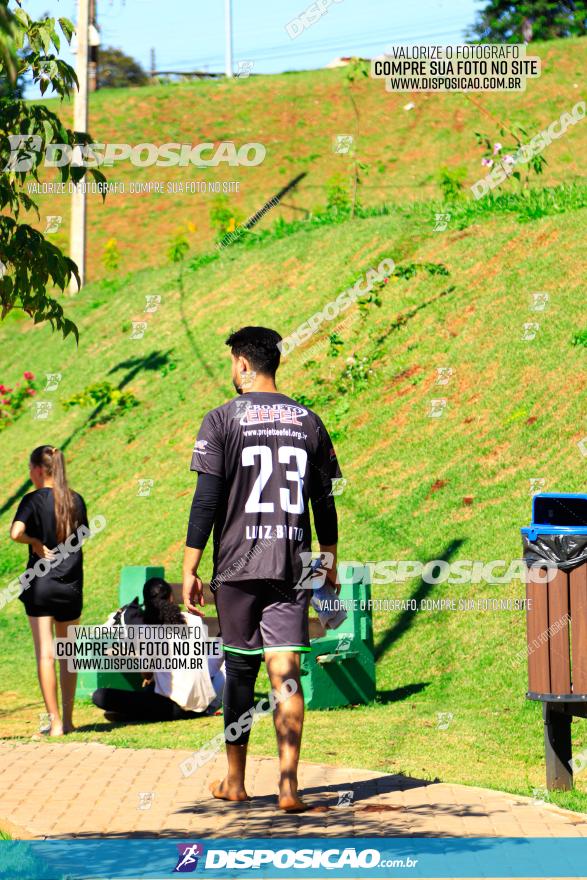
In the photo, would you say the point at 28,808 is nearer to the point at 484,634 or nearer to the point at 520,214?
the point at 484,634

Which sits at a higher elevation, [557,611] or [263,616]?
[263,616]

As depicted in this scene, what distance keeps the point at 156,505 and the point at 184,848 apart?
1224cm

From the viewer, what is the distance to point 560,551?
6770mm

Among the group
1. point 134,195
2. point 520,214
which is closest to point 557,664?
point 520,214

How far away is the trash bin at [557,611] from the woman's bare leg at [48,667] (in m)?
3.93

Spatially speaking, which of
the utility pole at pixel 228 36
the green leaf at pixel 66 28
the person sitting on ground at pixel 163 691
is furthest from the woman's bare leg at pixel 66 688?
the utility pole at pixel 228 36

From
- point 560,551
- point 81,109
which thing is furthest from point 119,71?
point 560,551

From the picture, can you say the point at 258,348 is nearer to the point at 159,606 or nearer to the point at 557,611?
the point at 557,611

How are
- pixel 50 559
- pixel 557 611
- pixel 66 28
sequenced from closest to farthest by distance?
pixel 557 611 < pixel 66 28 < pixel 50 559

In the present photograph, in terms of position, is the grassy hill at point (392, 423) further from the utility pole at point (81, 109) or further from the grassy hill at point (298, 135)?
the grassy hill at point (298, 135)

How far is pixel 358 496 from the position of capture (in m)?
14.5

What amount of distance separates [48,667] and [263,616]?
12.4ft

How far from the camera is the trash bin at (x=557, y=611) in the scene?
6738 millimetres

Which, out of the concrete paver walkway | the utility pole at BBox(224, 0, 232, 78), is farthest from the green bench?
the utility pole at BBox(224, 0, 232, 78)
